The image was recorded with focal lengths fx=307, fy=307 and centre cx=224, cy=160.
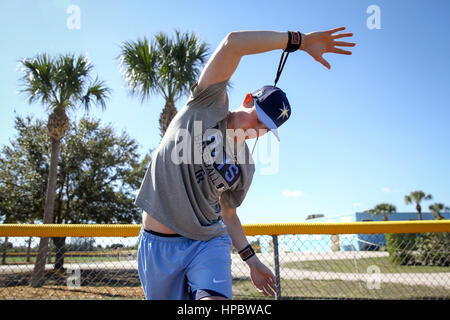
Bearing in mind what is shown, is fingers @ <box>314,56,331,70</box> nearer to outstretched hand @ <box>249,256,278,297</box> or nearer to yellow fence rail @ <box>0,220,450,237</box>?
outstretched hand @ <box>249,256,278,297</box>

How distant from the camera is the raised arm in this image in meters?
1.45

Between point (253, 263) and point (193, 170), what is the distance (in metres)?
0.83

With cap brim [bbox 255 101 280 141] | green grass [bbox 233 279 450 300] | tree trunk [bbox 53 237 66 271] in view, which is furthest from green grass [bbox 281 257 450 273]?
cap brim [bbox 255 101 280 141]

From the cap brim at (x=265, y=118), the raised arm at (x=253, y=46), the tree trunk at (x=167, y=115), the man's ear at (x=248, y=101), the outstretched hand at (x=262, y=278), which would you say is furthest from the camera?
the tree trunk at (x=167, y=115)

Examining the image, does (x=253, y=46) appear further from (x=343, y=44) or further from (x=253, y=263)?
(x=253, y=263)

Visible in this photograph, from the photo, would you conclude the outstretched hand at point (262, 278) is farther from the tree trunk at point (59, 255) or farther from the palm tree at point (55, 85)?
the palm tree at point (55, 85)

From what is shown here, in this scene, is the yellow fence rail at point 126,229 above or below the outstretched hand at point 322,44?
below

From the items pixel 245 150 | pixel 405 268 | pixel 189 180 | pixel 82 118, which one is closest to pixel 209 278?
pixel 189 180

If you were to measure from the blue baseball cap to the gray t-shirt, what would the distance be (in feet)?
0.64

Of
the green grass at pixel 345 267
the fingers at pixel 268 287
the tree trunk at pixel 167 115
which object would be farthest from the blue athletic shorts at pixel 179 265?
the tree trunk at pixel 167 115

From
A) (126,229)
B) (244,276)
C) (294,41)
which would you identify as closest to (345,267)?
(244,276)

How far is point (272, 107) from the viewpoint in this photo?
1682mm

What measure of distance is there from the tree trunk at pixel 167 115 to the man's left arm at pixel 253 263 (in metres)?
7.85

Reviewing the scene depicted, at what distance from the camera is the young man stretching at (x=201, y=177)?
154cm
